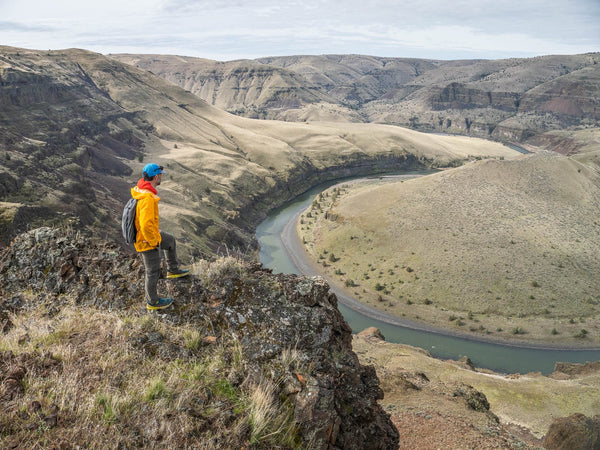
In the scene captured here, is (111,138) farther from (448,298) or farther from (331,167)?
(448,298)

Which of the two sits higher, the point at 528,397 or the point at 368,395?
the point at 368,395

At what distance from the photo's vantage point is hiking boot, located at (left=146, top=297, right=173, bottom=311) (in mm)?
6870

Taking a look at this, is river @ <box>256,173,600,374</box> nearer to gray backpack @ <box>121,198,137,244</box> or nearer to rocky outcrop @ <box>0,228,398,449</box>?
rocky outcrop @ <box>0,228,398,449</box>

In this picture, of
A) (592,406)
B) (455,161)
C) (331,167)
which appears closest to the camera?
(592,406)

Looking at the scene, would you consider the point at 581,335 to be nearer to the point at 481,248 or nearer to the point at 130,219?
the point at 481,248

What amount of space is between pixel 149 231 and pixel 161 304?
1429mm

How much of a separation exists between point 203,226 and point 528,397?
56.5 metres

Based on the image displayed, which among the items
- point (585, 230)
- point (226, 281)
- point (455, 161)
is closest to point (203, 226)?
point (226, 281)

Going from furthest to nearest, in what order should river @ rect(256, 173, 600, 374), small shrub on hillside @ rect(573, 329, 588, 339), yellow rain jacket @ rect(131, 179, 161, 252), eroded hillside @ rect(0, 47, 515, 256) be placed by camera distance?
eroded hillside @ rect(0, 47, 515, 256) → small shrub on hillside @ rect(573, 329, 588, 339) → river @ rect(256, 173, 600, 374) → yellow rain jacket @ rect(131, 179, 161, 252)

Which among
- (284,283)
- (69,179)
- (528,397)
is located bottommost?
(528,397)

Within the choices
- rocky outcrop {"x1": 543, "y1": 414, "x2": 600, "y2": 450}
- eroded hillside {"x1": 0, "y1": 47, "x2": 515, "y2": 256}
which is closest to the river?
eroded hillside {"x1": 0, "y1": 47, "x2": 515, "y2": 256}

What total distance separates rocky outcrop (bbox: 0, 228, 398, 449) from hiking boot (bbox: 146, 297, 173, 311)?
0.54ft

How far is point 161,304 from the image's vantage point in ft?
22.7

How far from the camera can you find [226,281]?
7.35 m
